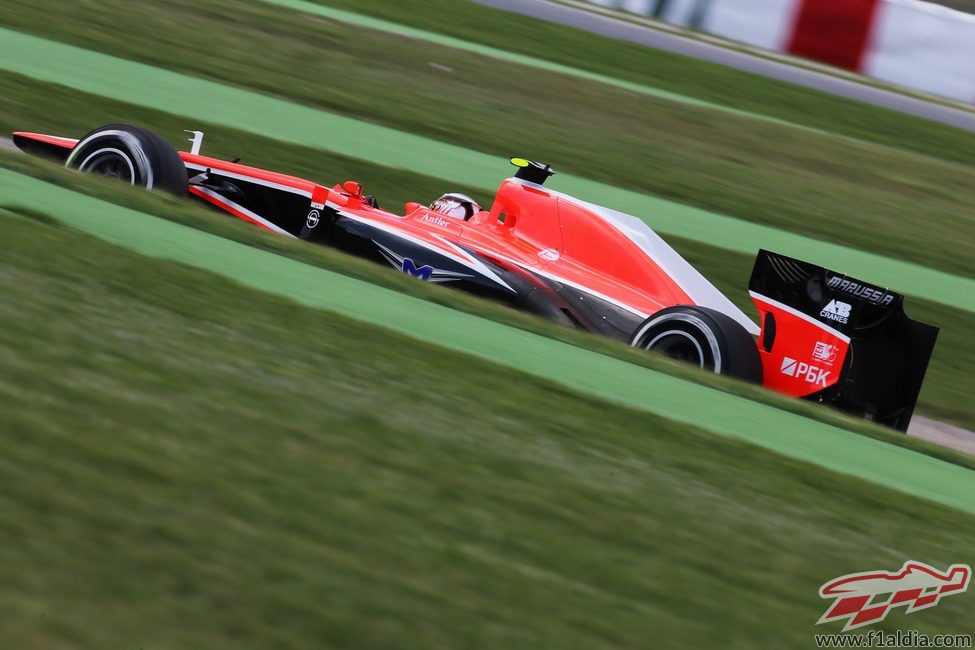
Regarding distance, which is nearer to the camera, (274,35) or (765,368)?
(765,368)

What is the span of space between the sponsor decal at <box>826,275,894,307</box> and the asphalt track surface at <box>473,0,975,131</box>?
40.6ft

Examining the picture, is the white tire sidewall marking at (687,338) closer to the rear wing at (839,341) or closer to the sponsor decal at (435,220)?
the rear wing at (839,341)

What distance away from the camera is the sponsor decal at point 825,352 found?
6938mm

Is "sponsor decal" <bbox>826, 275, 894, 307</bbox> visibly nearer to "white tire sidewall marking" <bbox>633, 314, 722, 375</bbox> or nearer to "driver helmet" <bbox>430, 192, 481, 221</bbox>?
"white tire sidewall marking" <bbox>633, 314, 722, 375</bbox>

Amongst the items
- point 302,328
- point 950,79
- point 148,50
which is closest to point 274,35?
point 148,50

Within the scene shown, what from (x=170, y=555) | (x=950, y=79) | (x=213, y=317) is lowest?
(x=170, y=555)

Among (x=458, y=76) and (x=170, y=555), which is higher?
(x=458, y=76)

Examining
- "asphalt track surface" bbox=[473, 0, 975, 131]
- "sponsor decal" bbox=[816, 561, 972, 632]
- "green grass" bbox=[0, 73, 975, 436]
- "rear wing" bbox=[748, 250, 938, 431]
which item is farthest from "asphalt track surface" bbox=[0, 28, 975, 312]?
"asphalt track surface" bbox=[473, 0, 975, 131]

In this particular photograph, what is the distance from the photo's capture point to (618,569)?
12.9ft

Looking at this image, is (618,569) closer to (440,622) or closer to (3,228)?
(440,622)

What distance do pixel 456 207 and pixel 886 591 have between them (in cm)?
442

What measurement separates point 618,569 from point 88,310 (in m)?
2.31

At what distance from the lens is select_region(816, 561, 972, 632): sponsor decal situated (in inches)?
164

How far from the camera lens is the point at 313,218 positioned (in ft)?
27.4
